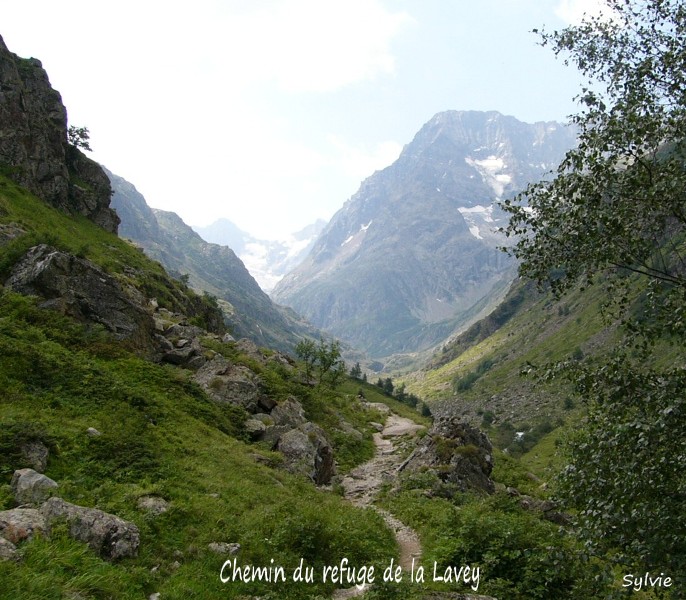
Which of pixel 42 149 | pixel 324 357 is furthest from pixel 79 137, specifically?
pixel 324 357

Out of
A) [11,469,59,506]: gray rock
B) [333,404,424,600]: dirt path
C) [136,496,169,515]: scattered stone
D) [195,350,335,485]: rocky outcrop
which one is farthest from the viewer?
[195,350,335,485]: rocky outcrop

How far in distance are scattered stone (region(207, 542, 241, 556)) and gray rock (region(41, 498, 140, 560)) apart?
2.13 m

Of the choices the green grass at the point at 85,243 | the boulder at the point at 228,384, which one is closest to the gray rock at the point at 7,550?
the boulder at the point at 228,384

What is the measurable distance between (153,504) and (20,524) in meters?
4.18

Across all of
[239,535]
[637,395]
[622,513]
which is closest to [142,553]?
[239,535]

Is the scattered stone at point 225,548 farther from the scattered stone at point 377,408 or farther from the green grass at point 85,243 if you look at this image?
the scattered stone at point 377,408

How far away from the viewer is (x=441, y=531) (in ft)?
59.5

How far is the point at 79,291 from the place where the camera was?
29.7 metres

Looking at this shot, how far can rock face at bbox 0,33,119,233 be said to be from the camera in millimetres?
56106

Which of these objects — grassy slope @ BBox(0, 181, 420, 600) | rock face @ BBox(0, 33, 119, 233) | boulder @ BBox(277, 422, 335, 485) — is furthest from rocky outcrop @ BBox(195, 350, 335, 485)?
rock face @ BBox(0, 33, 119, 233)

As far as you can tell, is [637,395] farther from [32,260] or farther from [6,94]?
[6,94]

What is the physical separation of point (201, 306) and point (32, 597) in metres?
65.5

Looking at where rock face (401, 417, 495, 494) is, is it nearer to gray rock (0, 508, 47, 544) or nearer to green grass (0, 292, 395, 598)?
green grass (0, 292, 395, 598)

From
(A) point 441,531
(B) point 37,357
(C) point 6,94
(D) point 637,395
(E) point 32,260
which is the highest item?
(C) point 6,94
